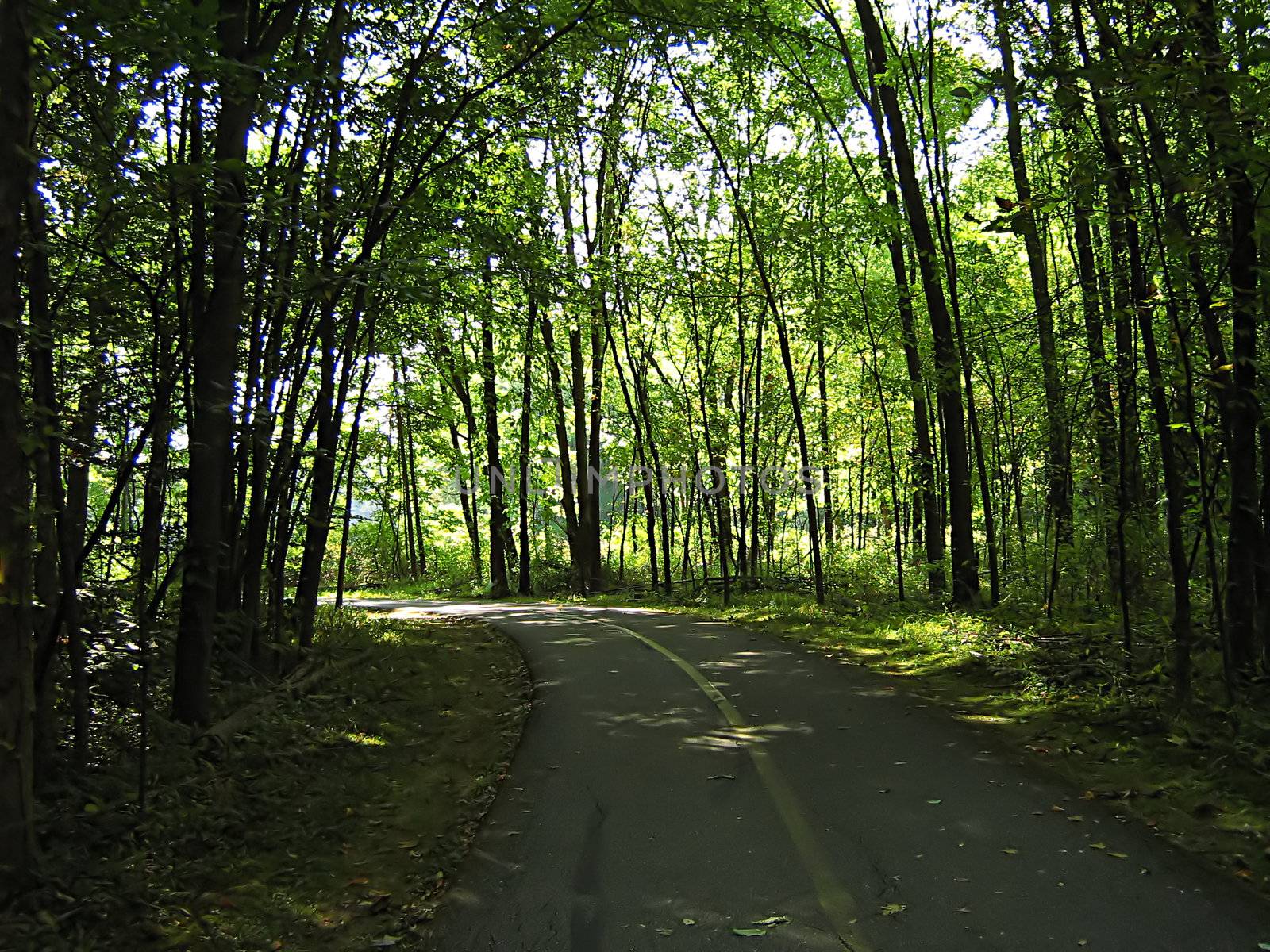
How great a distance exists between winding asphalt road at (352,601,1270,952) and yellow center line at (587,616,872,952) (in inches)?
0.6

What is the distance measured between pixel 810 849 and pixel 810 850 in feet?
0.08

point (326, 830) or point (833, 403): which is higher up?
point (833, 403)

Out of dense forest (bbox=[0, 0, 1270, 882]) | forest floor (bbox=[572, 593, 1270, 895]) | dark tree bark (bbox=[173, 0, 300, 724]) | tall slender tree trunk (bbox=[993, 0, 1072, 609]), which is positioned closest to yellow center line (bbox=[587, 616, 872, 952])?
forest floor (bbox=[572, 593, 1270, 895])

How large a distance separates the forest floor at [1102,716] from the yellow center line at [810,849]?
2.09 meters

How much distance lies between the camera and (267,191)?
601 centimetres

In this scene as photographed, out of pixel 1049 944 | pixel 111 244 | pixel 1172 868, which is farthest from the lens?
pixel 111 244

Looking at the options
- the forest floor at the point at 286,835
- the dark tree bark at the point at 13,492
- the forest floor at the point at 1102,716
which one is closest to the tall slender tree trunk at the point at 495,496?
the forest floor at the point at 1102,716

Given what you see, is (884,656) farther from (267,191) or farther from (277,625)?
(267,191)

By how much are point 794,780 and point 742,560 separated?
17.2 metres

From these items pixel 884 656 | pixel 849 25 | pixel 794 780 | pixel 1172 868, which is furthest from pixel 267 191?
pixel 849 25

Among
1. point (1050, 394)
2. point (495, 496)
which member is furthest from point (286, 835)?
point (495, 496)

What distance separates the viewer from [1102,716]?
7.37m

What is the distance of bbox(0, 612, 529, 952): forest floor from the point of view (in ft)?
15.7

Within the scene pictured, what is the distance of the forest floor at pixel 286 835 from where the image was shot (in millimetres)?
4793
